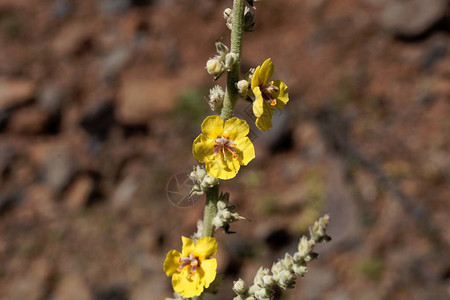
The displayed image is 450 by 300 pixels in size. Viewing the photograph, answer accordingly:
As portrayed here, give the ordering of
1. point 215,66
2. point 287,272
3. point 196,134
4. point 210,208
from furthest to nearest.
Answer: point 196,134 → point 210,208 → point 287,272 → point 215,66

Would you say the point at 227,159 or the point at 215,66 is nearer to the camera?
the point at 215,66

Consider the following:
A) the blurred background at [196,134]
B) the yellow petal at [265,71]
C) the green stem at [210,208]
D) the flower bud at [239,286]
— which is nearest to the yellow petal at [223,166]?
the green stem at [210,208]

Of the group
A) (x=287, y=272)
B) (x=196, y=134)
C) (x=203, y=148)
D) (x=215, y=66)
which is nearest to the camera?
(x=215, y=66)

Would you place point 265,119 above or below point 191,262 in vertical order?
above

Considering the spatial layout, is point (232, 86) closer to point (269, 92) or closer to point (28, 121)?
point (269, 92)

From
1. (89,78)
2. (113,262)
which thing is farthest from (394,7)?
(113,262)

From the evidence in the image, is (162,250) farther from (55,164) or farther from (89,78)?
(89,78)

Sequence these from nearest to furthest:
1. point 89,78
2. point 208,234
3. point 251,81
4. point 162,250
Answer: point 251,81 < point 208,234 < point 162,250 < point 89,78

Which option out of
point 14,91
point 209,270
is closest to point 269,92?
point 209,270

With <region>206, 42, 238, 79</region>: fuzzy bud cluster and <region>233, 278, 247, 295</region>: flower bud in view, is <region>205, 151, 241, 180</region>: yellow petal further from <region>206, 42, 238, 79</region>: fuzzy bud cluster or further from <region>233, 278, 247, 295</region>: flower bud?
<region>233, 278, 247, 295</region>: flower bud
